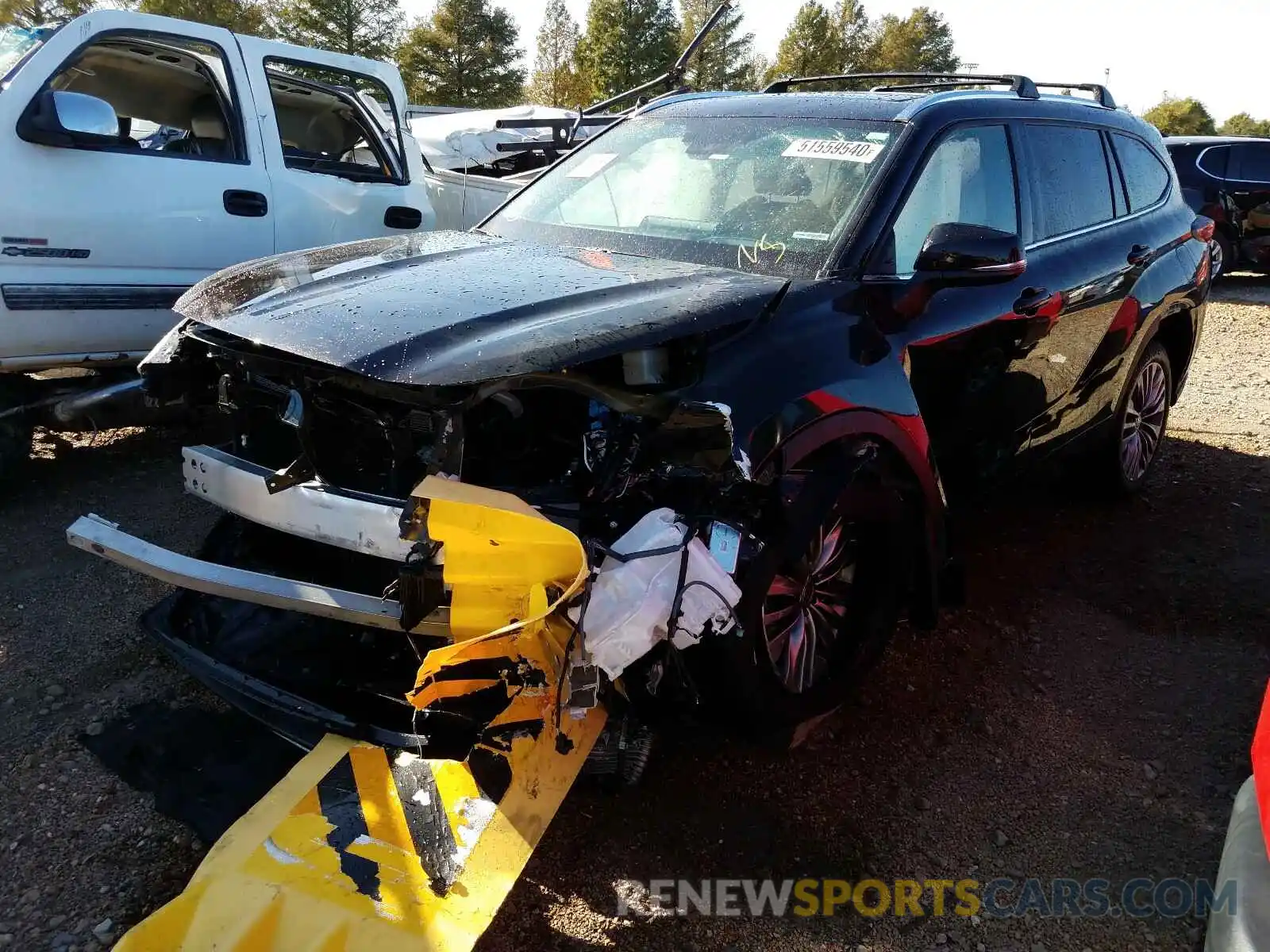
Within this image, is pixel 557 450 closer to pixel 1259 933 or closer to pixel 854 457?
pixel 854 457

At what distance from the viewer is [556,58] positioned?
47.0 m

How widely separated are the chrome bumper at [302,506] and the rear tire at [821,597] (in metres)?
0.85

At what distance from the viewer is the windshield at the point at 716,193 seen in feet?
9.73

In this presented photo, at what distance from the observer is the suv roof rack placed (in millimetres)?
3781

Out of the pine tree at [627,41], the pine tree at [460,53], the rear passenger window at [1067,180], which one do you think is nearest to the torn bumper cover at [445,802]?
the rear passenger window at [1067,180]

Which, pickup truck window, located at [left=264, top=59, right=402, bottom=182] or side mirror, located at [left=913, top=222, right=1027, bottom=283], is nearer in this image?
side mirror, located at [left=913, top=222, right=1027, bottom=283]

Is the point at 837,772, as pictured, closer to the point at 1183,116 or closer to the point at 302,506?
the point at 302,506

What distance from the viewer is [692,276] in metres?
2.70

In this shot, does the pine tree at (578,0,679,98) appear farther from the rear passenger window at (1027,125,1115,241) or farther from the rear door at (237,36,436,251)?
the rear passenger window at (1027,125,1115,241)

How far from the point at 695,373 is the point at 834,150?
1.32m

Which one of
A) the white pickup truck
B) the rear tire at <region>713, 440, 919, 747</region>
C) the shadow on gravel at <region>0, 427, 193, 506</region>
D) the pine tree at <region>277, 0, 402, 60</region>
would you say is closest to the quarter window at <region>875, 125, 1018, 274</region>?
the rear tire at <region>713, 440, 919, 747</region>

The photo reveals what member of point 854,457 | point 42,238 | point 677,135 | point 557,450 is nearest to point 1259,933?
point 854,457

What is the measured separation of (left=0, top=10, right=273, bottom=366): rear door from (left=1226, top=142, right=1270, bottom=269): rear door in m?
12.4

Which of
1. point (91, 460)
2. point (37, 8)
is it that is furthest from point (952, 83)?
point (37, 8)
